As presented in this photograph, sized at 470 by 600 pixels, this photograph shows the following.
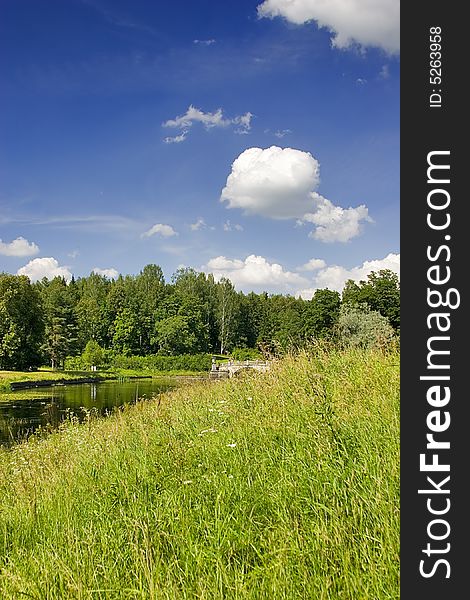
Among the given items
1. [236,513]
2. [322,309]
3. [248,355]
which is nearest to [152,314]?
[322,309]

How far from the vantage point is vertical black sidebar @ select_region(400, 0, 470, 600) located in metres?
2.39

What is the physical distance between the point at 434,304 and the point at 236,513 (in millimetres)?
2209

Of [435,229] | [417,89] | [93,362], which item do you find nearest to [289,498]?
[435,229]

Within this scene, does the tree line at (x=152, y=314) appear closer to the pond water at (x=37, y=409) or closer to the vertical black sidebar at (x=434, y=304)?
the pond water at (x=37, y=409)

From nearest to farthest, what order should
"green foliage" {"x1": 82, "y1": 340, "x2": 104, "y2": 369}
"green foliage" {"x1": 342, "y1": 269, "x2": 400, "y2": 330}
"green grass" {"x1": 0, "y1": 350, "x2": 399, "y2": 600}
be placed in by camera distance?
"green grass" {"x1": 0, "y1": 350, "x2": 399, "y2": 600}, "green foliage" {"x1": 342, "y1": 269, "x2": 400, "y2": 330}, "green foliage" {"x1": 82, "y1": 340, "x2": 104, "y2": 369}

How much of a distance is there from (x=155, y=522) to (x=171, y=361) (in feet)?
229

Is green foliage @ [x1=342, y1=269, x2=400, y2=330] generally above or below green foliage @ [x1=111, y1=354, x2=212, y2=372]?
above

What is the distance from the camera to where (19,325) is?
5591cm

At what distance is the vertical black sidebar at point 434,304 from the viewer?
239 centimetres

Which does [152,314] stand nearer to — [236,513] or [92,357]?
[92,357]

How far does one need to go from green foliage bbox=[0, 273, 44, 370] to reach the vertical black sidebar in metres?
56.1

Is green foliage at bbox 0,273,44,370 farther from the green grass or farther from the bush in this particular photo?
the green grass

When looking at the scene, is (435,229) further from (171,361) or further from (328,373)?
(171,361)

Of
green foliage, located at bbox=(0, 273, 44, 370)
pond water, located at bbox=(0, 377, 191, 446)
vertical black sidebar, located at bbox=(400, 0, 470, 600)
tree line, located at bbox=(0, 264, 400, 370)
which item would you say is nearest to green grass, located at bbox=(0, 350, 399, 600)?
vertical black sidebar, located at bbox=(400, 0, 470, 600)
